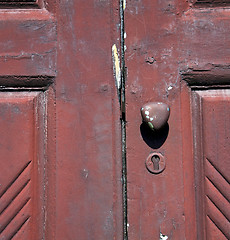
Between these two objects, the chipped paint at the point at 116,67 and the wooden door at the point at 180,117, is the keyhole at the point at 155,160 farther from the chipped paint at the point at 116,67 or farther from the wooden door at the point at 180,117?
the chipped paint at the point at 116,67

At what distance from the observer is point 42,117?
823 millimetres

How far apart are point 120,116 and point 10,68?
0.30 metres

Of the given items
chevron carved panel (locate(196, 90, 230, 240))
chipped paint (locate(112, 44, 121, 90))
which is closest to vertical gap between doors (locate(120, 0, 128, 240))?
chipped paint (locate(112, 44, 121, 90))

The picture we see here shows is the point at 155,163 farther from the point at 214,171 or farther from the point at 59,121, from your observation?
the point at 59,121

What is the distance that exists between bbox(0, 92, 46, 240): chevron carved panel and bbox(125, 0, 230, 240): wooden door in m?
0.22

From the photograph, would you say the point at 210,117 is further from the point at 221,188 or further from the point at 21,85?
the point at 21,85

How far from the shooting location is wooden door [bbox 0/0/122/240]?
2.57 ft

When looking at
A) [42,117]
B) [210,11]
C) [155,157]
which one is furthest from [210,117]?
[42,117]

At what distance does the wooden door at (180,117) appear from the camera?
0.78 metres

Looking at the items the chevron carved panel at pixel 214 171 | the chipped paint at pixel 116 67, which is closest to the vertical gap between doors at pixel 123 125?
the chipped paint at pixel 116 67

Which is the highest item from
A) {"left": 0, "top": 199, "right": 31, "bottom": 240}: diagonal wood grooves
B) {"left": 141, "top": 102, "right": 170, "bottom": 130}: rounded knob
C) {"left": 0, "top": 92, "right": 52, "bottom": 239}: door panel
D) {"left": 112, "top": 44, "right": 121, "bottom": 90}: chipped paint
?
{"left": 112, "top": 44, "right": 121, "bottom": 90}: chipped paint

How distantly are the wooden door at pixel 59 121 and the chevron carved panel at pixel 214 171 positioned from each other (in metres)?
0.20

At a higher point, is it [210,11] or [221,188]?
[210,11]

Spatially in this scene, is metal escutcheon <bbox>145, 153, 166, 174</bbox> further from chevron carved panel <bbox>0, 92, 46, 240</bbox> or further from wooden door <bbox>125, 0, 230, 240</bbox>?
chevron carved panel <bbox>0, 92, 46, 240</bbox>
